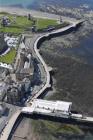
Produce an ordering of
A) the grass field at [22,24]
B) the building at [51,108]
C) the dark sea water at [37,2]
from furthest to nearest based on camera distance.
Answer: the dark sea water at [37,2] < the grass field at [22,24] < the building at [51,108]

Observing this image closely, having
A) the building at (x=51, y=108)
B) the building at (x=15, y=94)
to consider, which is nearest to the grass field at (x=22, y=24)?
the building at (x=15, y=94)

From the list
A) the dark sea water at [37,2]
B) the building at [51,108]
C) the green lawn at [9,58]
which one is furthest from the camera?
the dark sea water at [37,2]

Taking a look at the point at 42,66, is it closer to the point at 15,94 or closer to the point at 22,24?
the point at 15,94

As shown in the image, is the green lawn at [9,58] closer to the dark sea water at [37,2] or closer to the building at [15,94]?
the building at [15,94]

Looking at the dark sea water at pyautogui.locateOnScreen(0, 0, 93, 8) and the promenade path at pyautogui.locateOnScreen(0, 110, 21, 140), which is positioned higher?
the dark sea water at pyautogui.locateOnScreen(0, 0, 93, 8)

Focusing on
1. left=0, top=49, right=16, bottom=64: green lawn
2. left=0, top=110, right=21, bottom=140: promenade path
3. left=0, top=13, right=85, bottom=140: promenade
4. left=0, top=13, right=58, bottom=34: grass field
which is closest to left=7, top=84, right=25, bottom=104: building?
left=0, top=13, right=85, bottom=140: promenade

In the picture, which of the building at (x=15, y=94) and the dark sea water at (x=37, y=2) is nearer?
the building at (x=15, y=94)

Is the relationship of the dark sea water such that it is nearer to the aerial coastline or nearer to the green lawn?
the aerial coastline

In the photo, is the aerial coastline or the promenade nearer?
the promenade

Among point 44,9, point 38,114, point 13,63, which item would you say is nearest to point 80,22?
point 44,9

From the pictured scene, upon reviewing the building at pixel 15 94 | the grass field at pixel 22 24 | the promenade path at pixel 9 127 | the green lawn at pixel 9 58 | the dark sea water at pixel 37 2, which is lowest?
the promenade path at pixel 9 127

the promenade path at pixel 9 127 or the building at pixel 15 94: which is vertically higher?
the building at pixel 15 94
